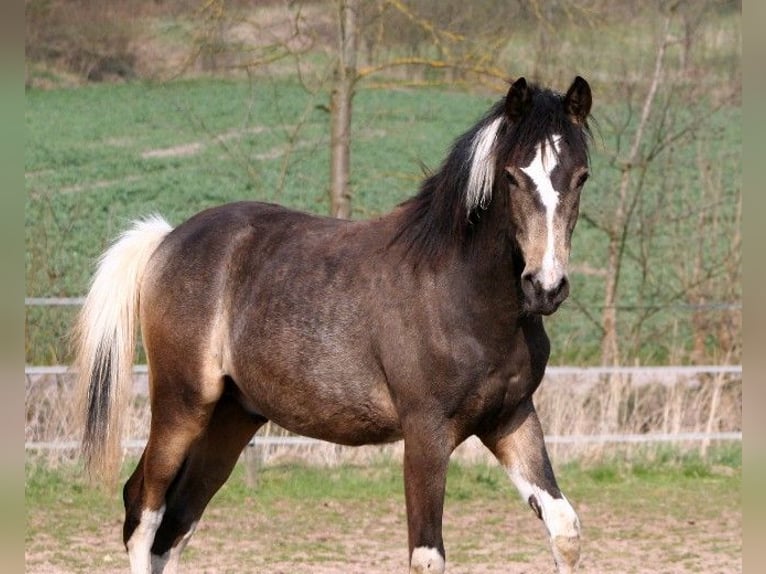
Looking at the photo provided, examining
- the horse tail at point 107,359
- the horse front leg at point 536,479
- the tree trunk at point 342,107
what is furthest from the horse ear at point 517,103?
the tree trunk at point 342,107

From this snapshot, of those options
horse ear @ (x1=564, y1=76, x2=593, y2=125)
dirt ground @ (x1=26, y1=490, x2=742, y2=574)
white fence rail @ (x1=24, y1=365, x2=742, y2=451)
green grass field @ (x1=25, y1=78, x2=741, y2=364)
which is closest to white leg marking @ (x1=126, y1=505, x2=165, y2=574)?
dirt ground @ (x1=26, y1=490, x2=742, y2=574)

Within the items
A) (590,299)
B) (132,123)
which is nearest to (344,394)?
(590,299)

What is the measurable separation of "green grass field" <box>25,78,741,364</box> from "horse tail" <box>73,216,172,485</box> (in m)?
6.22

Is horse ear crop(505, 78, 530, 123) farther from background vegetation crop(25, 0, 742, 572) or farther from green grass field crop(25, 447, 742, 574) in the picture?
background vegetation crop(25, 0, 742, 572)

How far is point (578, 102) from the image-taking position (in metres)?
3.99

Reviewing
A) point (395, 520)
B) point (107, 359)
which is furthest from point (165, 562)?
point (395, 520)

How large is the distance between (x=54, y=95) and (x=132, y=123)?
1.23 m

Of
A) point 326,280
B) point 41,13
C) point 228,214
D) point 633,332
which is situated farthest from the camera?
point 41,13

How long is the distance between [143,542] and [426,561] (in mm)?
1483

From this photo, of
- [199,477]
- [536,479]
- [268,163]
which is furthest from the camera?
[268,163]

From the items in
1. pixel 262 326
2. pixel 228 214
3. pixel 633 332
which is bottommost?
pixel 633 332

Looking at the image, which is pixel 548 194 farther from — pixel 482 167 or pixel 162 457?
pixel 162 457

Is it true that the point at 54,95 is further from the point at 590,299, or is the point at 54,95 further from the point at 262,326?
the point at 262,326

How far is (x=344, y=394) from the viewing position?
4.36 meters
